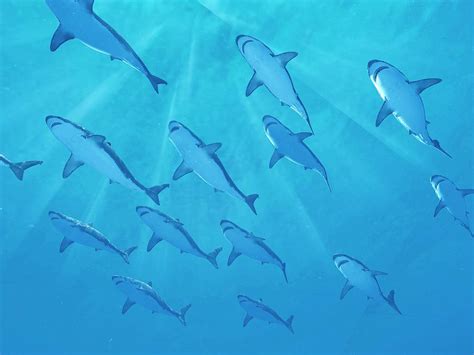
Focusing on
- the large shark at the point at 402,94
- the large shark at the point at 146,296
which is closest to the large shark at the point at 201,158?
the large shark at the point at 402,94

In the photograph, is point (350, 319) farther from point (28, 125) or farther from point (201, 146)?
point (201, 146)

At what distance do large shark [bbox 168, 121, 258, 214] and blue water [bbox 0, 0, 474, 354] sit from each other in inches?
336

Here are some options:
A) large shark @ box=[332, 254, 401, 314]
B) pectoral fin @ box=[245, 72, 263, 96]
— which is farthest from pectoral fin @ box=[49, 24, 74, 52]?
large shark @ box=[332, 254, 401, 314]

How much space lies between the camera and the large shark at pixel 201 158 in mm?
5270

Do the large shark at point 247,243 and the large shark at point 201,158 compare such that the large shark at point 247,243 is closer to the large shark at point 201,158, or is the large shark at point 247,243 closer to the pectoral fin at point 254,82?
the large shark at point 201,158

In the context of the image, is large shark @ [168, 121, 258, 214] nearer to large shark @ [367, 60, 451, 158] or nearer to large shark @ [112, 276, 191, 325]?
large shark @ [367, 60, 451, 158]

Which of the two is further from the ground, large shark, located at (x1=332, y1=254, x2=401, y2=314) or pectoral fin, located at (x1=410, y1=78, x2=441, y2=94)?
pectoral fin, located at (x1=410, y1=78, x2=441, y2=94)

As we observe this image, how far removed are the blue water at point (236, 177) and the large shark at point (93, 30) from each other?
9311mm

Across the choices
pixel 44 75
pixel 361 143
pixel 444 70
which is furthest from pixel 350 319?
pixel 44 75

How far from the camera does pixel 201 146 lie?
5.26 m

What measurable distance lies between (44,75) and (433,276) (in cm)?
2352

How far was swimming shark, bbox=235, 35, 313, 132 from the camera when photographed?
4703 millimetres

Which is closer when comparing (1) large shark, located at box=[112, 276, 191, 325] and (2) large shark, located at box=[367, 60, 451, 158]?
(2) large shark, located at box=[367, 60, 451, 158]

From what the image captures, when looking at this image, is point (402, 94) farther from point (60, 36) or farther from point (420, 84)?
point (60, 36)
